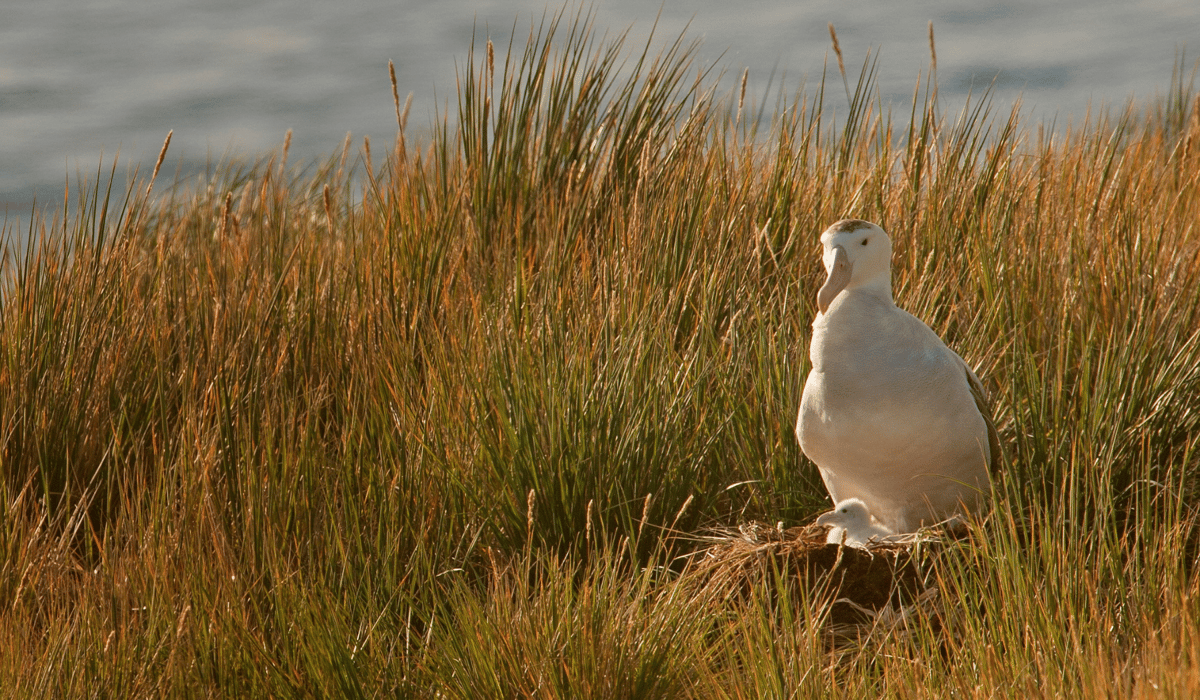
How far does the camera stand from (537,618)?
6.95 feet

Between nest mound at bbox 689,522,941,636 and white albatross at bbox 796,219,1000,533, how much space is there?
4.5 inches

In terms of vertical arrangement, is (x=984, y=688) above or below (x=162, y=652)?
above

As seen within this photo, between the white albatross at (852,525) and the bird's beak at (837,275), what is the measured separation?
0.52 metres

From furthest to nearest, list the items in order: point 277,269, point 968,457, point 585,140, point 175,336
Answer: point 585,140 → point 277,269 → point 175,336 → point 968,457

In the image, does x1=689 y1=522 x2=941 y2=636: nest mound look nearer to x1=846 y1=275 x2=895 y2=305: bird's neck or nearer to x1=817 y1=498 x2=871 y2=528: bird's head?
x1=817 y1=498 x2=871 y2=528: bird's head

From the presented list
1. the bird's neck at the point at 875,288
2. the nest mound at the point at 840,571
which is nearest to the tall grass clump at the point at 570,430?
the nest mound at the point at 840,571

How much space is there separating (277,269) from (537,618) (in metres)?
2.39

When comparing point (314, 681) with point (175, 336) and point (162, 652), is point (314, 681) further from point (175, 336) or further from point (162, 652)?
point (175, 336)

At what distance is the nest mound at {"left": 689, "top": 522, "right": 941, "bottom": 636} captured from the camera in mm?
2412

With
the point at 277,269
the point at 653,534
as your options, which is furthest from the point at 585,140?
the point at 653,534

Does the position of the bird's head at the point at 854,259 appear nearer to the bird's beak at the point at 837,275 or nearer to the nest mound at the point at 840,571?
the bird's beak at the point at 837,275

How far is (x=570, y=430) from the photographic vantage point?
8.75 ft

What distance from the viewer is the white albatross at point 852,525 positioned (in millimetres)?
2482

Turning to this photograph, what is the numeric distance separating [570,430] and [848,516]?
68 centimetres
